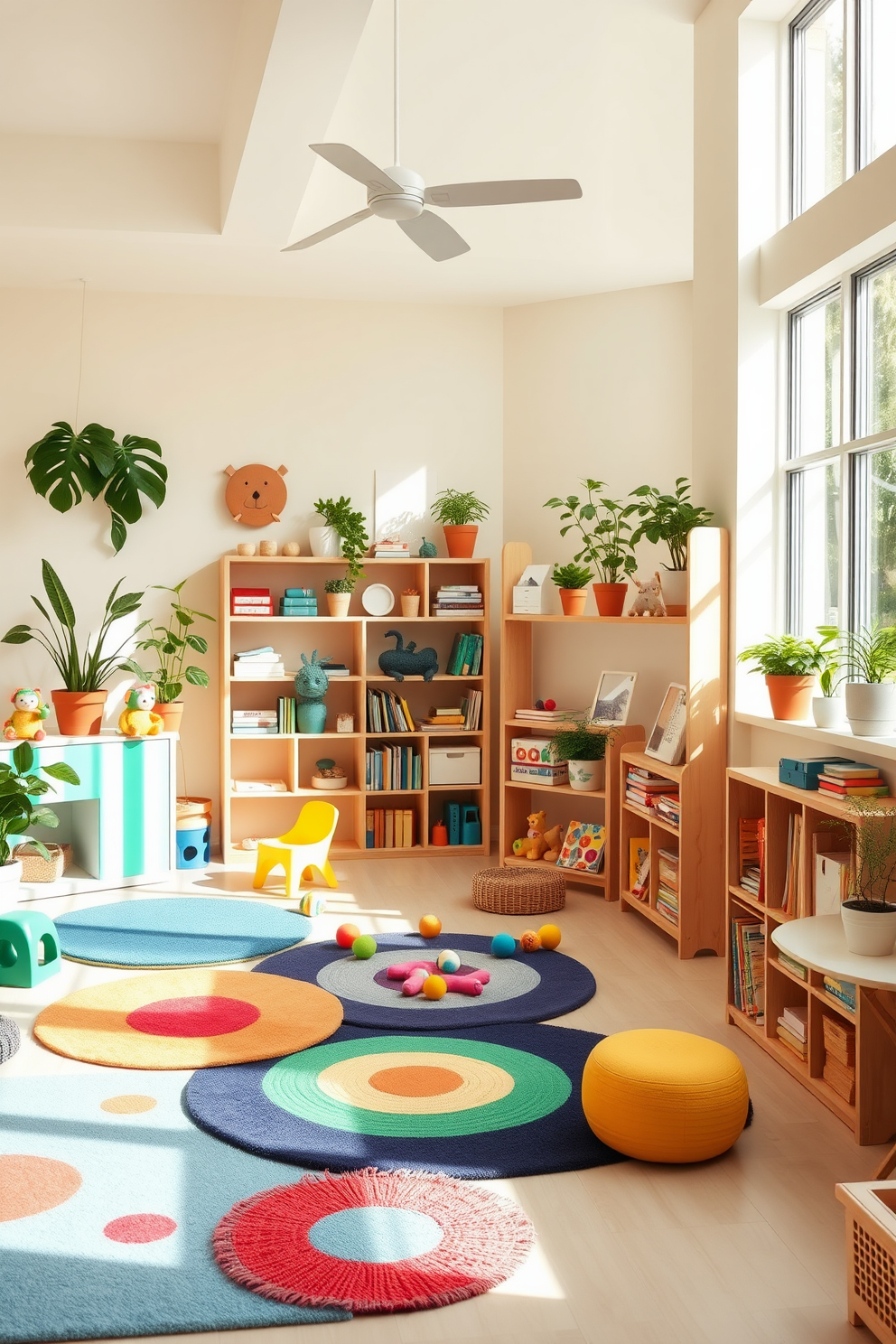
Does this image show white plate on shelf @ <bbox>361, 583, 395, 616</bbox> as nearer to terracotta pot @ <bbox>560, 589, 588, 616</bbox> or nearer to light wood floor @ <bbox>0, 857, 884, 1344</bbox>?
terracotta pot @ <bbox>560, 589, 588, 616</bbox>

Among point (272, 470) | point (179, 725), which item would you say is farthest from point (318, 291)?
point (179, 725)

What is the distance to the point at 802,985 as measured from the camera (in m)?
3.31

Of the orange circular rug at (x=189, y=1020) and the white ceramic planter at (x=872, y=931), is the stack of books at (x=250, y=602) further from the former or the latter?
the white ceramic planter at (x=872, y=931)

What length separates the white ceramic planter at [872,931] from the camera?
104 inches

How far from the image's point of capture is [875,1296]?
6.95 feet

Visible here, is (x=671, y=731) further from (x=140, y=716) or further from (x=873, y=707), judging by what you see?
(x=140, y=716)

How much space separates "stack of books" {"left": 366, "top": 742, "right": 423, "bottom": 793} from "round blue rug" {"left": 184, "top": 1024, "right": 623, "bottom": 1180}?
273 centimetres

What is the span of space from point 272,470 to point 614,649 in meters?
2.19

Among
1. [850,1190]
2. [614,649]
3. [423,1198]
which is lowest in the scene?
[423,1198]

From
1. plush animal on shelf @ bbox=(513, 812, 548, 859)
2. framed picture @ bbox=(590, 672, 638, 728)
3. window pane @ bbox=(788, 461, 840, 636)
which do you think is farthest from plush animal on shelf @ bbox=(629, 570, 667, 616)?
plush animal on shelf @ bbox=(513, 812, 548, 859)

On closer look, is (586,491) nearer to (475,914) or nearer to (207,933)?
(475,914)

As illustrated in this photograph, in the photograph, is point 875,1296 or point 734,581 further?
point 734,581

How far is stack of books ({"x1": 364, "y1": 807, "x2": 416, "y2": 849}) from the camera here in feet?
21.0

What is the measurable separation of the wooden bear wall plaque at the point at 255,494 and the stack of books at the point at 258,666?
30.3 inches
